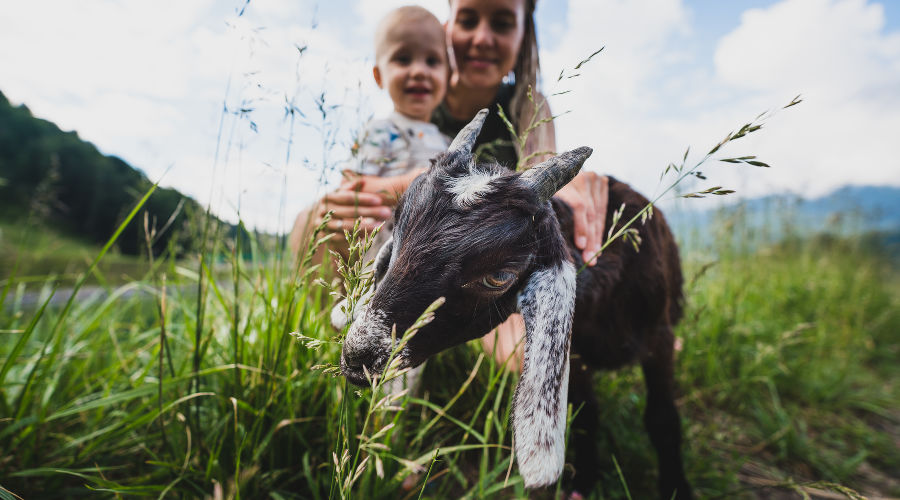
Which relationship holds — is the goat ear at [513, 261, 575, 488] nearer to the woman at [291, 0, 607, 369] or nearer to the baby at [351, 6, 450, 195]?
the woman at [291, 0, 607, 369]

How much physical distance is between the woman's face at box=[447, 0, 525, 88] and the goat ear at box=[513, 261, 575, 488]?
227cm

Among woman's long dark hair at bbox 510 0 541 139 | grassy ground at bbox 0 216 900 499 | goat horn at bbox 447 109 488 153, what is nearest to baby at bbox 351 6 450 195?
woman's long dark hair at bbox 510 0 541 139

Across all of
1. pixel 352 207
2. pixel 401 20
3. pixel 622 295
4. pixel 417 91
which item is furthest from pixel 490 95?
pixel 622 295

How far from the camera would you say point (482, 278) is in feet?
4.01

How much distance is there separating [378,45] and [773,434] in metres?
4.02

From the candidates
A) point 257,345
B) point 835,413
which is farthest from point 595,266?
point 835,413

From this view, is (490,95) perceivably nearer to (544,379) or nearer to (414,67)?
(414,67)

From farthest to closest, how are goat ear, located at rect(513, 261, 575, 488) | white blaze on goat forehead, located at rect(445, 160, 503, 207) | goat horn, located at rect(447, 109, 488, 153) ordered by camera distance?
goat horn, located at rect(447, 109, 488, 153) < white blaze on goat forehead, located at rect(445, 160, 503, 207) < goat ear, located at rect(513, 261, 575, 488)

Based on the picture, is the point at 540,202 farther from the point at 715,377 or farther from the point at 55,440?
the point at 715,377

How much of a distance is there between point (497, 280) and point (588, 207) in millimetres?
822

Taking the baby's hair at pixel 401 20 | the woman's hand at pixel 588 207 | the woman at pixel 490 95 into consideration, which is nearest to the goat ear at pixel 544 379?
the woman's hand at pixel 588 207

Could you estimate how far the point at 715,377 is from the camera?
11.3ft

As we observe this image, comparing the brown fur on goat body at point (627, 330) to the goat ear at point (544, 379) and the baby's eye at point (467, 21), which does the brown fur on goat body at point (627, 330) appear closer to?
the goat ear at point (544, 379)

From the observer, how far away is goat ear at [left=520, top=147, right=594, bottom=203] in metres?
1.22
